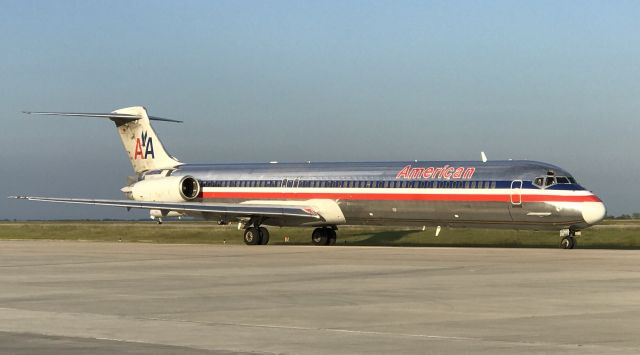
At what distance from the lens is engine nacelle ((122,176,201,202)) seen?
51188 millimetres

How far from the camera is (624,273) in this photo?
2572cm

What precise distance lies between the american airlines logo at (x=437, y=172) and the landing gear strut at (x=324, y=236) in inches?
274

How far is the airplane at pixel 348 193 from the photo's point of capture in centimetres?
3897

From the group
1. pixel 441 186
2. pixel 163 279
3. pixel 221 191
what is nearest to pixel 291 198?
pixel 221 191

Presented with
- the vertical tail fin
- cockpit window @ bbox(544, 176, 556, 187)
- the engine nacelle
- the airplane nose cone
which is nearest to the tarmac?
the airplane nose cone

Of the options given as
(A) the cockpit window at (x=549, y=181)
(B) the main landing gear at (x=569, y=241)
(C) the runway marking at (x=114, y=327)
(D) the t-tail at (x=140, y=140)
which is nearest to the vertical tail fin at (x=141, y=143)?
(D) the t-tail at (x=140, y=140)

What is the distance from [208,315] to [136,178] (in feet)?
129

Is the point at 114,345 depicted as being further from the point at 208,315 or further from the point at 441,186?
the point at 441,186

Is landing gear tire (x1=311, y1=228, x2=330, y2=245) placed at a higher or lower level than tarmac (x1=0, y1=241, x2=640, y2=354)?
higher

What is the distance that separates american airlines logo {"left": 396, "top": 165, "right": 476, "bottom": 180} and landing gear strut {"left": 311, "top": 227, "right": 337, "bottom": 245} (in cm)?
696

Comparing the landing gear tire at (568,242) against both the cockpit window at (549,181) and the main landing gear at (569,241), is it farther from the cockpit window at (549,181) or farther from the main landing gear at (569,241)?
the cockpit window at (549,181)

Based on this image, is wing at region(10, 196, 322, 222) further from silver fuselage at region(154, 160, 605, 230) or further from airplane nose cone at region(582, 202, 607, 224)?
airplane nose cone at region(582, 202, 607, 224)

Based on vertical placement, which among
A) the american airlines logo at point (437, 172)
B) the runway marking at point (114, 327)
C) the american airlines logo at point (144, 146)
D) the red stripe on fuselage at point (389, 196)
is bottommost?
the runway marking at point (114, 327)

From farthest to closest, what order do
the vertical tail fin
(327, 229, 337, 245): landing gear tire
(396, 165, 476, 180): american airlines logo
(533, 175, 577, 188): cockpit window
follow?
the vertical tail fin, (327, 229, 337, 245): landing gear tire, (396, 165, 476, 180): american airlines logo, (533, 175, 577, 188): cockpit window
